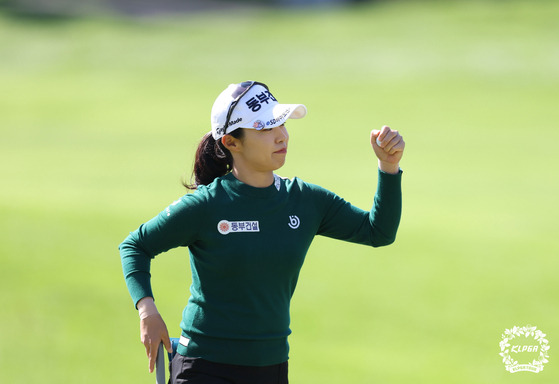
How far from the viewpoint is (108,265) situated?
1080 centimetres

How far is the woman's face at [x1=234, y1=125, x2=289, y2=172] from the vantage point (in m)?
4.09

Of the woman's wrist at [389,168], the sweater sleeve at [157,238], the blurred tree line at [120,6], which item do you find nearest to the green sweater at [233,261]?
the sweater sleeve at [157,238]

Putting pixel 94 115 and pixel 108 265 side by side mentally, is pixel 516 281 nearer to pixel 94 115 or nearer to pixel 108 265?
pixel 108 265

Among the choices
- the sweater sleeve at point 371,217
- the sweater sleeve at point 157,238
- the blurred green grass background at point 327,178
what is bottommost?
the sweater sleeve at point 157,238

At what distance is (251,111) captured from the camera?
409cm

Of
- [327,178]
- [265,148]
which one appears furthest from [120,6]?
[265,148]

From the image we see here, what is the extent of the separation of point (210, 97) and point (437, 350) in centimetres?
2253

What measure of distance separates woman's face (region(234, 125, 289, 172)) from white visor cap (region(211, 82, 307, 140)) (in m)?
0.05

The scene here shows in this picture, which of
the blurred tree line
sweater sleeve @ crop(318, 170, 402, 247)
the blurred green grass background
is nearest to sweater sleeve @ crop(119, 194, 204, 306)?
sweater sleeve @ crop(318, 170, 402, 247)

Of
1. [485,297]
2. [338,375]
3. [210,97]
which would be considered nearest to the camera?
[338,375]

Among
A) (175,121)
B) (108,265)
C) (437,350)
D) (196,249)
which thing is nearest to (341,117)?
(175,121)

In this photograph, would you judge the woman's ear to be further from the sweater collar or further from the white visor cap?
the sweater collar

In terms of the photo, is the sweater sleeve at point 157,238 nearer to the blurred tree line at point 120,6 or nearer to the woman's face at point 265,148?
the woman's face at point 265,148

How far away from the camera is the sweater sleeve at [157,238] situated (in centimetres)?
393
